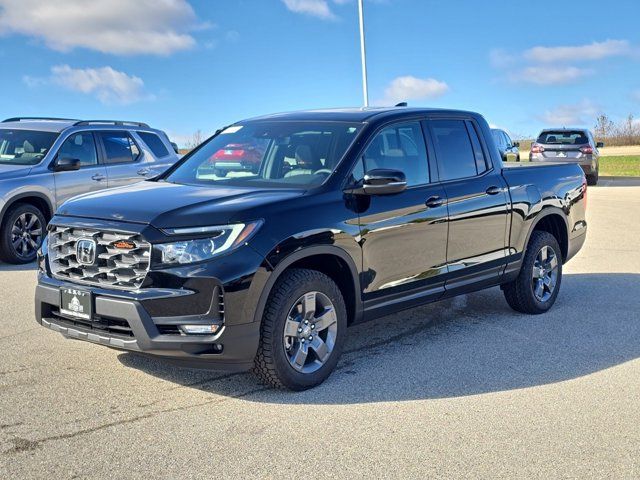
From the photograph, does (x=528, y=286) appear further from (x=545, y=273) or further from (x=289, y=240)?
(x=289, y=240)

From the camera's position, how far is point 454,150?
257 inches

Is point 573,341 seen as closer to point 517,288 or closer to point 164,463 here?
point 517,288

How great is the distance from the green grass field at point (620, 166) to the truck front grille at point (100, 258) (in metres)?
30.0

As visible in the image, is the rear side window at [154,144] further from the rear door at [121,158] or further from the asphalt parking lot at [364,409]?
the asphalt parking lot at [364,409]

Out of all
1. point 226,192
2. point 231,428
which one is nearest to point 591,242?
point 226,192

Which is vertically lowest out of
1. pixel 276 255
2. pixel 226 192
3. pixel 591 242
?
pixel 591 242

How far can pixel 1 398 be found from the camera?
191 inches

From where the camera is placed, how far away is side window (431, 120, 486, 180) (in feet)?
20.9

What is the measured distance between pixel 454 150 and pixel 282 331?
8.15 ft

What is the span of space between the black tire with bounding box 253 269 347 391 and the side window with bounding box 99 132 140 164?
7.13 m

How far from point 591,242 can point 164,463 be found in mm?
9693

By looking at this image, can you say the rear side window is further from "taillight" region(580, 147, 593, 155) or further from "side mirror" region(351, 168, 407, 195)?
"taillight" region(580, 147, 593, 155)

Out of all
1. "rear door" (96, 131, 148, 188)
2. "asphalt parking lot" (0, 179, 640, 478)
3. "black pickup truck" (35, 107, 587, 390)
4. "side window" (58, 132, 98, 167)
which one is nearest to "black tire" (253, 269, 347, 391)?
"black pickup truck" (35, 107, 587, 390)

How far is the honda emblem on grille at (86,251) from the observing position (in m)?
4.90
